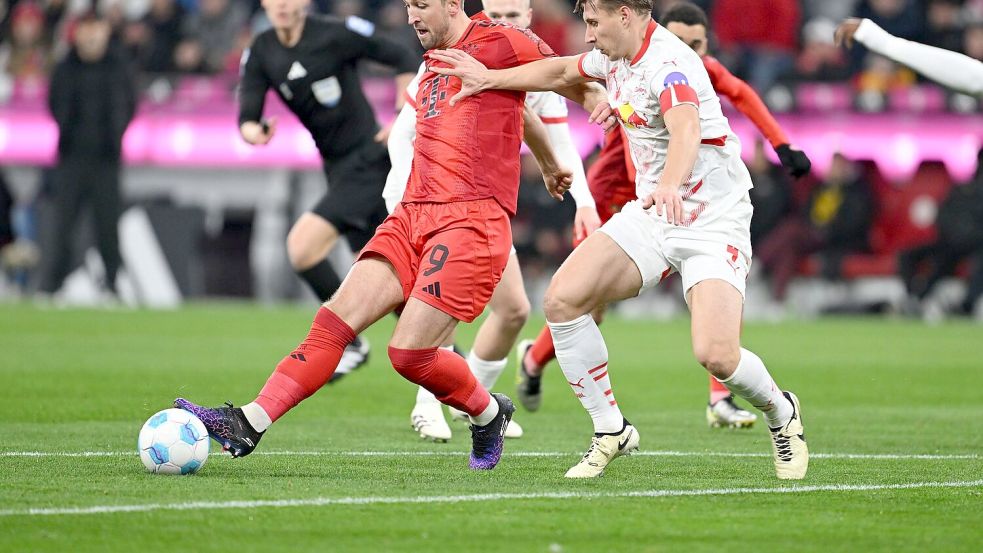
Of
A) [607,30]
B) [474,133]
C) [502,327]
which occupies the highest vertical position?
[607,30]

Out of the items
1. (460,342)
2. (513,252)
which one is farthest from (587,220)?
(460,342)

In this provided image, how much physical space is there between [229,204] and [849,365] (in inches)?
396

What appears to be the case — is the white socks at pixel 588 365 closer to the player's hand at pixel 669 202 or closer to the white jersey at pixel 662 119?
the white jersey at pixel 662 119

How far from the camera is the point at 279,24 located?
32.6 feet

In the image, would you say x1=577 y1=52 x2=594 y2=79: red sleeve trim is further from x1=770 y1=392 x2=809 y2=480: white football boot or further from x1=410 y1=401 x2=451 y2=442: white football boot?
x1=410 y1=401 x2=451 y2=442: white football boot

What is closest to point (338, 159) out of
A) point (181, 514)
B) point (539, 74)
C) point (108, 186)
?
point (539, 74)

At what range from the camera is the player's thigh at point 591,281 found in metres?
6.48

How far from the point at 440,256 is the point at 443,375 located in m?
0.49

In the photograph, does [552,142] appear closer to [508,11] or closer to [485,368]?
[508,11]

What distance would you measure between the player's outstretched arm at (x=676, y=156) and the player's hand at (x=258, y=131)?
11.6ft

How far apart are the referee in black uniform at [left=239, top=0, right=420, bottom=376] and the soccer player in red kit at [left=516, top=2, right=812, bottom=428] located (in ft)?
5.20

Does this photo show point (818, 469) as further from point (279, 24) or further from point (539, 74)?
point (279, 24)

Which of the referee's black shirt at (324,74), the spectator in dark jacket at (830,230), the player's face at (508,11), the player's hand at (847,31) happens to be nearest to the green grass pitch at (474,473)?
the referee's black shirt at (324,74)

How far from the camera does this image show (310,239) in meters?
10.1
